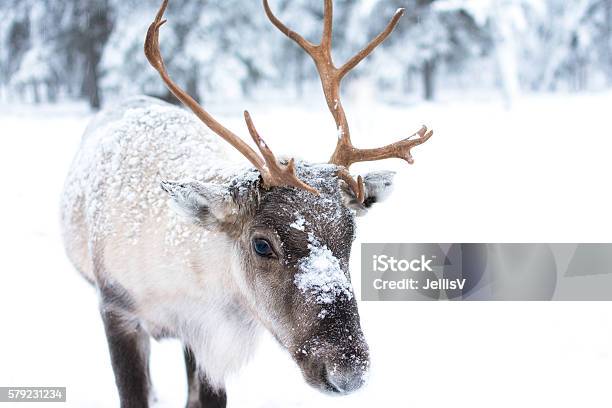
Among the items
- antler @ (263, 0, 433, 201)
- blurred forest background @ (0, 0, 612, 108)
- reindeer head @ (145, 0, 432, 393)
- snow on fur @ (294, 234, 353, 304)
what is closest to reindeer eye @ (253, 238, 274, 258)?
reindeer head @ (145, 0, 432, 393)

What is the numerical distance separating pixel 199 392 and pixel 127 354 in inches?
16.7

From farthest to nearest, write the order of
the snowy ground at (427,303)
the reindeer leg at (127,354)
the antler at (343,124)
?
the snowy ground at (427,303) → the reindeer leg at (127,354) → the antler at (343,124)

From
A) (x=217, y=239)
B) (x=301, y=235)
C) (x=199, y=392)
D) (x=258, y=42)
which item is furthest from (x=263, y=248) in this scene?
(x=258, y=42)

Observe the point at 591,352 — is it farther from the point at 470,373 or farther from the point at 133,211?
the point at 133,211

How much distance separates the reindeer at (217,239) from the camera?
1.93 m

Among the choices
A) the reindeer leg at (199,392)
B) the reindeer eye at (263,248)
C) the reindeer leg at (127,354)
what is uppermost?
the reindeer eye at (263,248)

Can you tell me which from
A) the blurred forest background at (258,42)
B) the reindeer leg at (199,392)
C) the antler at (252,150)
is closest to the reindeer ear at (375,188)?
the antler at (252,150)

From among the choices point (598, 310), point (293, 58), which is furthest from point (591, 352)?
point (293, 58)

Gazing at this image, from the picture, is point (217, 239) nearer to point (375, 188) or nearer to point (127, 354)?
point (375, 188)

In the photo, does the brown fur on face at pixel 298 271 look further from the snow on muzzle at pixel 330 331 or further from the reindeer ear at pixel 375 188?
the reindeer ear at pixel 375 188

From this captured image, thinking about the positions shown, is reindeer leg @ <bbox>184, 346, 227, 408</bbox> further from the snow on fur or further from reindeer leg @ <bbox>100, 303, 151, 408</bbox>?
the snow on fur

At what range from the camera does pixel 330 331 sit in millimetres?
1842

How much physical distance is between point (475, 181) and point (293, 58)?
7766 mm

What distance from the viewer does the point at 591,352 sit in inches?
152
